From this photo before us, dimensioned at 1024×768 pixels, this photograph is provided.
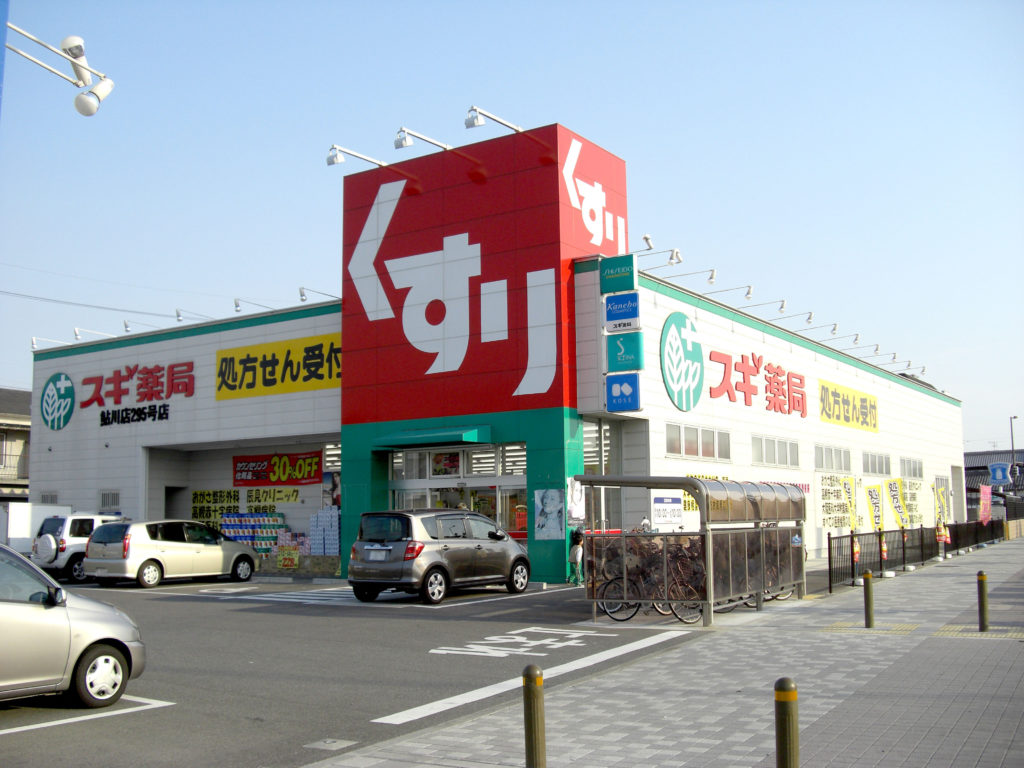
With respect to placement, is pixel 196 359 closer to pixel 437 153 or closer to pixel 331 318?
pixel 331 318

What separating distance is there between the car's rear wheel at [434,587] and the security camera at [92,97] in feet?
32.1

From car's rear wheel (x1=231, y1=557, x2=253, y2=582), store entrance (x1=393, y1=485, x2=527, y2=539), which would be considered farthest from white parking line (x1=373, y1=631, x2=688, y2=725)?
car's rear wheel (x1=231, y1=557, x2=253, y2=582)

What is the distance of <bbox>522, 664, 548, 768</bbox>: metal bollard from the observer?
5.75 m

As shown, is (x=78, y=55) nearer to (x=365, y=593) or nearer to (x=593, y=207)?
(x=365, y=593)

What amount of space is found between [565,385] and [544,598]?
5762 millimetres

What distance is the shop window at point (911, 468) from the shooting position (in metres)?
44.5

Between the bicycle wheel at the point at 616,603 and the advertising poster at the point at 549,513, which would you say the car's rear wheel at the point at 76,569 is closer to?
the advertising poster at the point at 549,513

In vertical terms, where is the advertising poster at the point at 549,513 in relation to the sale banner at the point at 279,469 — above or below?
below

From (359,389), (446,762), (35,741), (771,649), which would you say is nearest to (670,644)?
(771,649)

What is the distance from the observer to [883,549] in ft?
75.2

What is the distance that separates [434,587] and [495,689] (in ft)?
27.9

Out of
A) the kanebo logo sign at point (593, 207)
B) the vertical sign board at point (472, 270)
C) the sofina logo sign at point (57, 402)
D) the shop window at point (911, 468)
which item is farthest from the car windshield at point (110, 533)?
the shop window at point (911, 468)

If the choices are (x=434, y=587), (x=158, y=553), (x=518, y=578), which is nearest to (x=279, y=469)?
(x=158, y=553)

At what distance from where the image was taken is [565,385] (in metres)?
23.4
